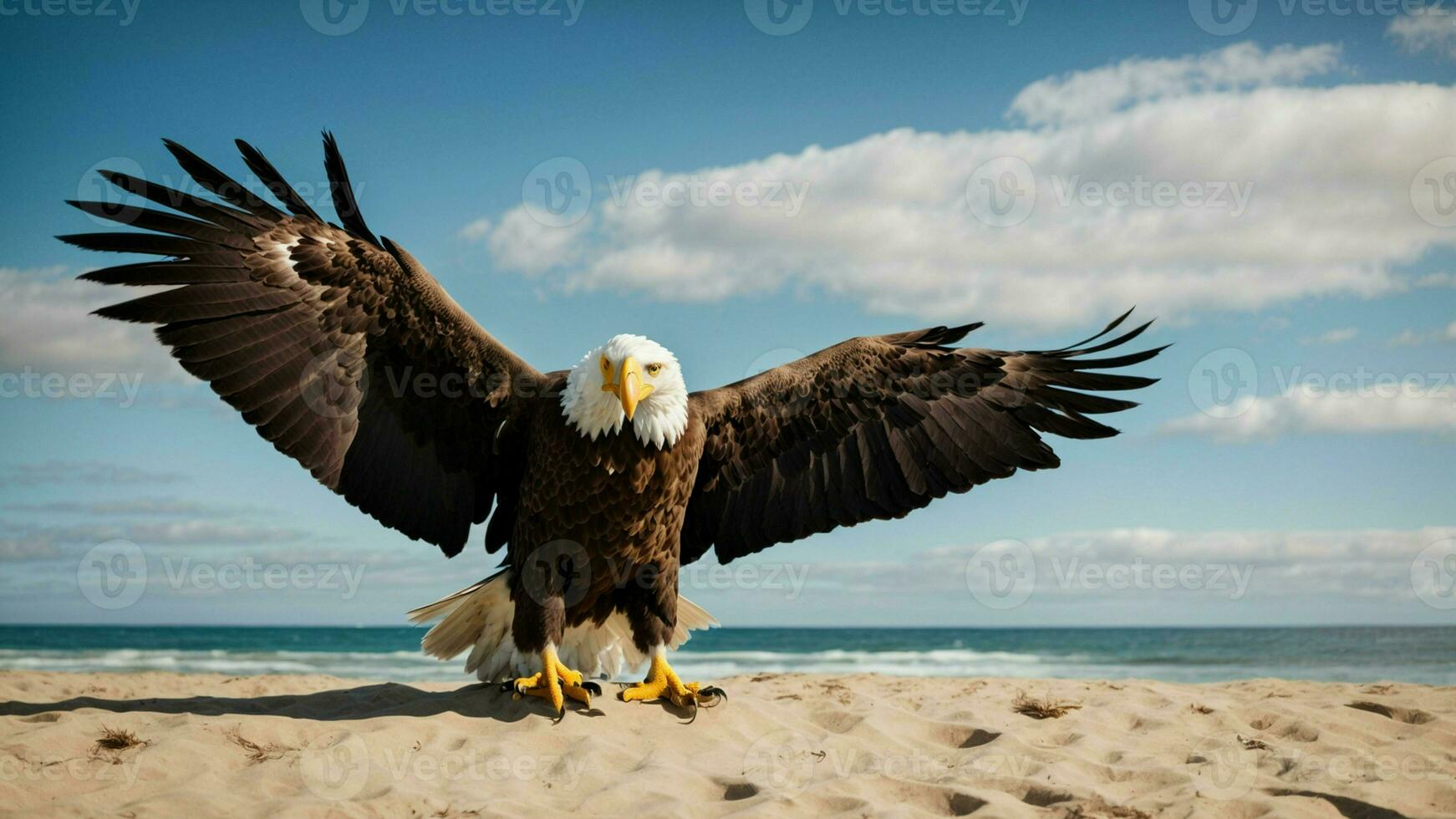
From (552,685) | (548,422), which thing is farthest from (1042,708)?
(548,422)

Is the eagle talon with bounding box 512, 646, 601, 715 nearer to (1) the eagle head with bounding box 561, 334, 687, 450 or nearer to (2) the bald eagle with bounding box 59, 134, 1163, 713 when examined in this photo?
(2) the bald eagle with bounding box 59, 134, 1163, 713

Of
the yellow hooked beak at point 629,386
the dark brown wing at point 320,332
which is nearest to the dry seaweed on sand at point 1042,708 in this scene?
the yellow hooked beak at point 629,386

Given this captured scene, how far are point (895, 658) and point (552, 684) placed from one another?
765 inches

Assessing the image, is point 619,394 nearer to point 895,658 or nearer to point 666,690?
point 666,690

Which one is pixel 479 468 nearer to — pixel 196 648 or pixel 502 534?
pixel 502 534

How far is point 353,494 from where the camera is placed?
5.27 m

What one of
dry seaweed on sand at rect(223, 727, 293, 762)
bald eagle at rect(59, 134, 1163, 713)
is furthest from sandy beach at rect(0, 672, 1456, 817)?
bald eagle at rect(59, 134, 1163, 713)

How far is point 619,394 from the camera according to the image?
472cm

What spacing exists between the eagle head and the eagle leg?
1.27 m

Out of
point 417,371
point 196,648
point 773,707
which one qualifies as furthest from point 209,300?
point 196,648

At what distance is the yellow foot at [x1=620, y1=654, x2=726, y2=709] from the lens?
17.0 ft

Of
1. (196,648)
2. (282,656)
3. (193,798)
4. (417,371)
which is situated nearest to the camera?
(193,798)

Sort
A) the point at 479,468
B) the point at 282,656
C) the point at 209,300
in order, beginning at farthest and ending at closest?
the point at 282,656 < the point at 479,468 < the point at 209,300

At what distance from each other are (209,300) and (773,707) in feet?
11.8
